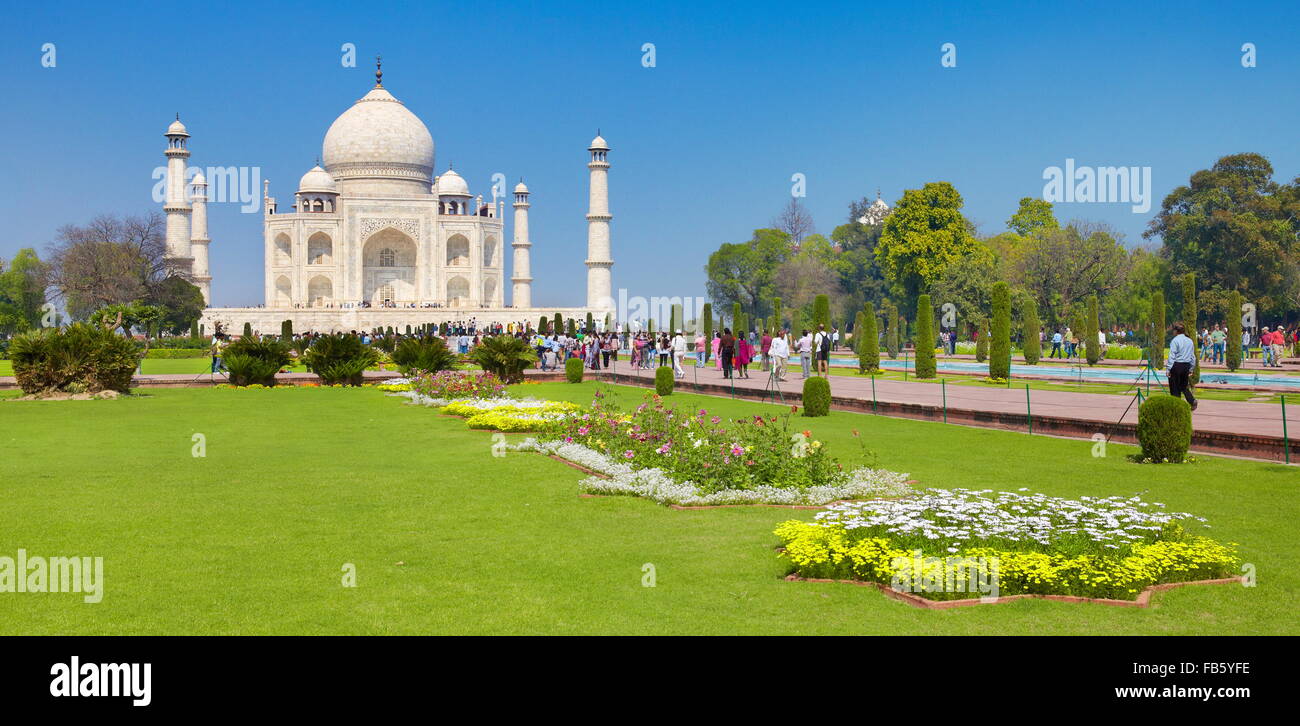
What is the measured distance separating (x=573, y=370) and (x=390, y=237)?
4305cm

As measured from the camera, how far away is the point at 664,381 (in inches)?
760

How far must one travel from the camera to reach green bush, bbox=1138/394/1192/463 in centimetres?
984

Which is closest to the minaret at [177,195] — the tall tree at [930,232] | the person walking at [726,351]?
the tall tree at [930,232]

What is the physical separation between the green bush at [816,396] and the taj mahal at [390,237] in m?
45.1

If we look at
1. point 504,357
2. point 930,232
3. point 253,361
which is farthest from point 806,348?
point 930,232

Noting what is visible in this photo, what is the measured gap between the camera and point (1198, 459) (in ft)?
33.4

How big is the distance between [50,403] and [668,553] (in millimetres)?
15174

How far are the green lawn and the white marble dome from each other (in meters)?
53.4

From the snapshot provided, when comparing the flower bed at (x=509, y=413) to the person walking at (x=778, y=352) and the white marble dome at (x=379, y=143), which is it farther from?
the white marble dome at (x=379, y=143)

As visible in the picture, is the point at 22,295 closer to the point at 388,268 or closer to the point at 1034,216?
the point at 388,268

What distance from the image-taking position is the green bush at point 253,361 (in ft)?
75.3

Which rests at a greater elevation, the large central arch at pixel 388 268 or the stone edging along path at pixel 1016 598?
the large central arch at pixel 388 268
